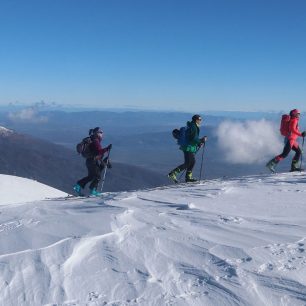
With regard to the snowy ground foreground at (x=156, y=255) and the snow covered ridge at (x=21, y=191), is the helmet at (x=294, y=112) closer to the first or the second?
the snowy ground foreground at (x=156, y=255)

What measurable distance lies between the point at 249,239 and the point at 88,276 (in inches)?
94.5

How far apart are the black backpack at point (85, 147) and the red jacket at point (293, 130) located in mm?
6503

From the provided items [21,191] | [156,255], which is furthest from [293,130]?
[21,191]

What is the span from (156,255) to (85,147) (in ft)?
22.6

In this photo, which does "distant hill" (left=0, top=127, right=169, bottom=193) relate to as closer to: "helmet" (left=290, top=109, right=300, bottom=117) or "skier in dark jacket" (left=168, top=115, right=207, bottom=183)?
"skier in dark jacket" (left=168, top=115, right=207, bottom=183)

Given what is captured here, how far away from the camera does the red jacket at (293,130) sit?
562 inches

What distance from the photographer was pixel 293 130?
562 inches

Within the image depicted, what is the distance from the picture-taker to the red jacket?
14266mm

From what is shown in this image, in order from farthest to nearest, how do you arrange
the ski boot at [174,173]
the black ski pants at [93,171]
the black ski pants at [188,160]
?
the ski boot at [174,173] → the black ski pants at [188,160] → the black ski pants at [93,171]

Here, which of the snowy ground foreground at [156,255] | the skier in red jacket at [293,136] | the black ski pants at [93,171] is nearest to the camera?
the snowy ground foreground at [156,255]

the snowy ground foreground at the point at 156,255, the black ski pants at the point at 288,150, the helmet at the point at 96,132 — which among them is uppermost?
the helmet at the point at 96,132

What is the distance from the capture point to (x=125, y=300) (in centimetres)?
472

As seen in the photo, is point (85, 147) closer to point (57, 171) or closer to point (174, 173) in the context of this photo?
point (174, 173)

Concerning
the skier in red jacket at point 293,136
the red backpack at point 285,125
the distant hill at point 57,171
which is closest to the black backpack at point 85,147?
the red backpack at point 285,125
